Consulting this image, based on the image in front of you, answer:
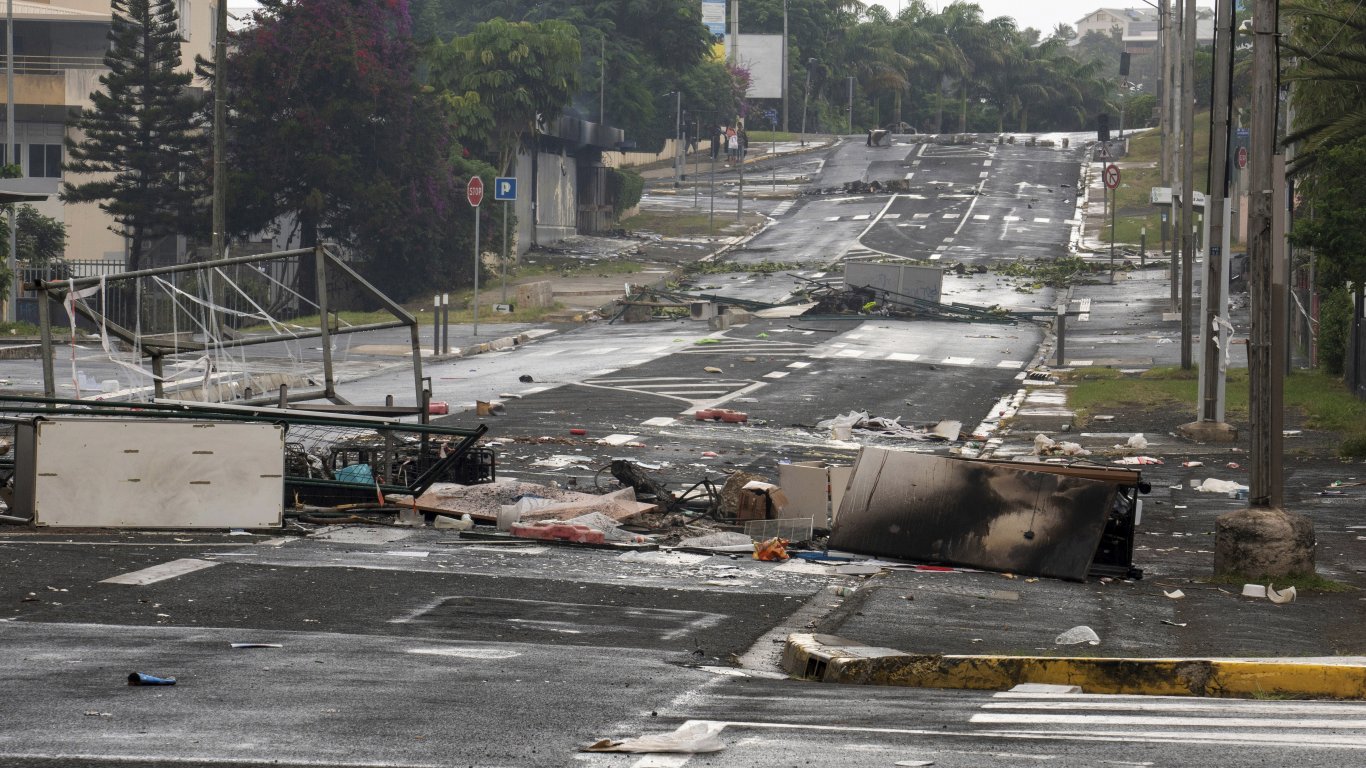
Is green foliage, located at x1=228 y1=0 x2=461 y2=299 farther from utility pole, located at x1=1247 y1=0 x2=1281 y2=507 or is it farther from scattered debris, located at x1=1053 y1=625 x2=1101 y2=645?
scattered debris, located at x1=1053 y1=625 x2=1101 y2=645

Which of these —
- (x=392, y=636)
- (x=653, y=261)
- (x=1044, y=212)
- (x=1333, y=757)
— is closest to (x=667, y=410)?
(x=392, y=636)

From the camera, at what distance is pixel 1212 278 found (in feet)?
80.7

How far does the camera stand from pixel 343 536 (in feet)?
45.8

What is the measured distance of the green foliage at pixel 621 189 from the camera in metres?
77.6

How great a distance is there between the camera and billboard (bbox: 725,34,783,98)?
13400 centimetres

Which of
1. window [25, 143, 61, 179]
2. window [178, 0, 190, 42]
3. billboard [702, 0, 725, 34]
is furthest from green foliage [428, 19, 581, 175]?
billboard [702, 0, 725, 34]

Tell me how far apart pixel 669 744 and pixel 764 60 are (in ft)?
430

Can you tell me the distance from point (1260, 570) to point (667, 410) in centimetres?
1409

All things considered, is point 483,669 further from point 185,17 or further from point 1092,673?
point 185,17

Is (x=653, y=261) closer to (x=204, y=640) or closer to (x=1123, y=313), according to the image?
(x=1123, y=313)

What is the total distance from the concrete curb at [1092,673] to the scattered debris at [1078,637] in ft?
3.24

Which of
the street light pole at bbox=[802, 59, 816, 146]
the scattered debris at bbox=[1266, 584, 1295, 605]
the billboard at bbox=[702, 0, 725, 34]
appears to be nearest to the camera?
the scattered debris at bbox=[1266, 584, 1295, 605]

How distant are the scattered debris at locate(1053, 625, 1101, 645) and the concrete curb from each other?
0.99 m

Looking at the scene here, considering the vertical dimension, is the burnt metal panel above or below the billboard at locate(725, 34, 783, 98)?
below
